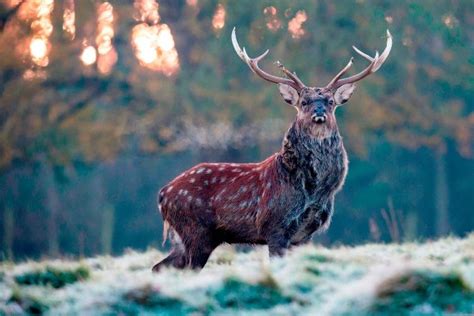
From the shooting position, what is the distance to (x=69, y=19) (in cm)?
2181

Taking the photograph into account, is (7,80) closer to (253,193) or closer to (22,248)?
(22,248)

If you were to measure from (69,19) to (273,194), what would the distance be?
1316cm

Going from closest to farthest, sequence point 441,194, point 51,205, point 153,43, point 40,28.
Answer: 1. point 40,28
2. point 153,43
3. point 51,205
4. point 441,194

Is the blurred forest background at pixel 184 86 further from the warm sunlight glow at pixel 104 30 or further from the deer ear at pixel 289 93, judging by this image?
the deer ear at pixel 289 93

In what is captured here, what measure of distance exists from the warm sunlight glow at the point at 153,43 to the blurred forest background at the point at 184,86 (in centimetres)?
3

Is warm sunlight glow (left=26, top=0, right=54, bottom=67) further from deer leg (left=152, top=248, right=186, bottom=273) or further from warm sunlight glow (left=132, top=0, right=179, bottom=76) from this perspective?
deer leg (left=152, top=248, right=186, bottom=273)

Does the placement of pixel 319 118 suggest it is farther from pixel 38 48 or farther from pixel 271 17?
pixel 271 17

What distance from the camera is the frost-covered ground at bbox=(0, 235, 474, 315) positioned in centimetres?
672

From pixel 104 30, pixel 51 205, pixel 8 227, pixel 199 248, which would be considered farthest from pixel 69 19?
pixel 199 248

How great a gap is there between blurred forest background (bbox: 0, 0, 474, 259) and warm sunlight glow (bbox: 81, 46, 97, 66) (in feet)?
0.10

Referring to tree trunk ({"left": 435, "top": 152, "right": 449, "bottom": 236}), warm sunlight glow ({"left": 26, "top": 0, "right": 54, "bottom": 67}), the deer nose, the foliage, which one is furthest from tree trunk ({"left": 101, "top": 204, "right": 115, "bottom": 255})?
the foliage

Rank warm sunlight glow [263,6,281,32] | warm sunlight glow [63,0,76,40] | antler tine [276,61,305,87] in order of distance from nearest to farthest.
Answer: antler tine [276,61,305,87] → warm sunlight glow [63,0,76,40] → warm sunlight glow [263,6,281,32]

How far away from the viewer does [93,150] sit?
22.1m

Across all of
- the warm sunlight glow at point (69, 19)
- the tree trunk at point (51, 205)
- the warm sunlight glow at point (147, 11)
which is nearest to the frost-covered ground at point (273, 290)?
the warm sunlight glow at point (69, 19)
